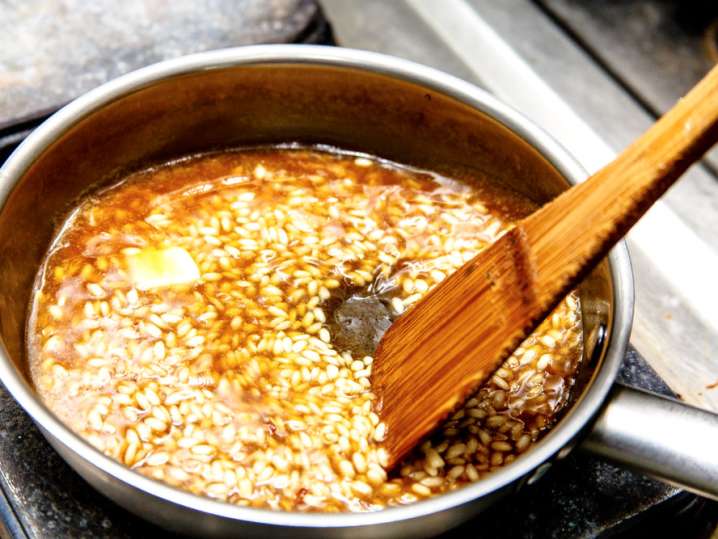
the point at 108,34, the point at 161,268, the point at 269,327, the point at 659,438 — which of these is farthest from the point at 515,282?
the point at 108,34

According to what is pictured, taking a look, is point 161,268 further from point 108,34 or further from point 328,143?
point 108,34

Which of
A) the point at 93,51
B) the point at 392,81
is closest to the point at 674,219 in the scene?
the point at 392,81

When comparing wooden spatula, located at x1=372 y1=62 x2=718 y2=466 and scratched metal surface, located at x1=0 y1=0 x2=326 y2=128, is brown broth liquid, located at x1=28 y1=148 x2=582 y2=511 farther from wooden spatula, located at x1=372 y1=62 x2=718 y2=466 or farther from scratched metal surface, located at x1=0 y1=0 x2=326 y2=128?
scratched metal surface, located at x1=0 y1=0 x2=326 y2=128

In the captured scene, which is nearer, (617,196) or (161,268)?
(617,196)

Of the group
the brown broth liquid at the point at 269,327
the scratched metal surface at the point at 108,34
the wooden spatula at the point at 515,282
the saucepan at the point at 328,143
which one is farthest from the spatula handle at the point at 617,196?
the scratched metal surface at the point at 108,34

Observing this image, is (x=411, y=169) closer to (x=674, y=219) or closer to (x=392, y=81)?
(x=392, y=81)

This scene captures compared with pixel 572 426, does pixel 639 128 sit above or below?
above
